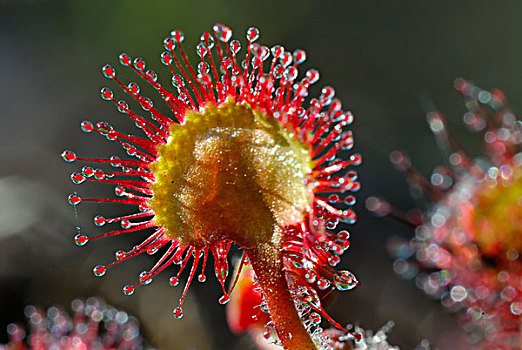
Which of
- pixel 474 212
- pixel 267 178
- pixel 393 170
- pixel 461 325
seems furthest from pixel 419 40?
pixel 267 178

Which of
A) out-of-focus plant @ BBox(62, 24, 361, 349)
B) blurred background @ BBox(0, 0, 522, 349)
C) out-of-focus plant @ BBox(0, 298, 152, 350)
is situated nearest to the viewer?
out-of-focus plant @ BBox(62, 24, 361, 349)

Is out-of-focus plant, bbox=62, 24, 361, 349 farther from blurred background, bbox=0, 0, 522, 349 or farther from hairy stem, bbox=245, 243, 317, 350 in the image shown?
blurred background, bbox=0, 0, 522, 349

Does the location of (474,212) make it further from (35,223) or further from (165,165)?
(35,223)

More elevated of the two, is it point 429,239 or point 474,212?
point 474,212

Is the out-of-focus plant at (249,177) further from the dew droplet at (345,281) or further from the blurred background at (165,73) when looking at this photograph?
the blurred background at (165,73)

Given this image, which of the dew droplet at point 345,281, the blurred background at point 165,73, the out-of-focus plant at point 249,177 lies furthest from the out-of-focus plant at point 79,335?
the dew droplet at point 345,281

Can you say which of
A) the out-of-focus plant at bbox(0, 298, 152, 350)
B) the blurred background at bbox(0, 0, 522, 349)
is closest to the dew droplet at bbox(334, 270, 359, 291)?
the out-of-focus plant at bbox(0, 298, 152, 350)
